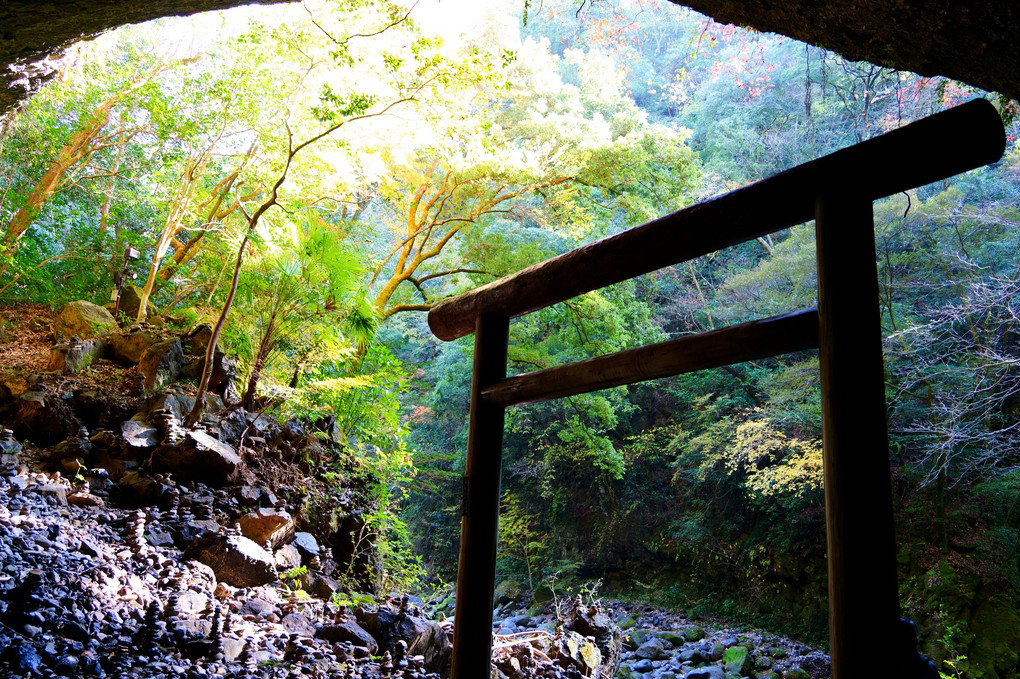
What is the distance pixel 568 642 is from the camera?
463cm

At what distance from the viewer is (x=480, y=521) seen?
2.32 meters

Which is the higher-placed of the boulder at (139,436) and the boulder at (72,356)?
the boulder at (72,356)

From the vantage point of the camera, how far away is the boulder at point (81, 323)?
5223 mm

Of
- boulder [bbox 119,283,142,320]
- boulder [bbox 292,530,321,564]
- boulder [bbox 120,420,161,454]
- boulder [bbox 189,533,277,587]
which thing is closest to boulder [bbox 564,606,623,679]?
boulder [bbox 292,530,321,564]

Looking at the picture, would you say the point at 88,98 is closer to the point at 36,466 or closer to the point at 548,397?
the point at 36,466

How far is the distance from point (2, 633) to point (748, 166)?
12217 mm

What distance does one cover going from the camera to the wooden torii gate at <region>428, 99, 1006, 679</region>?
1.20m

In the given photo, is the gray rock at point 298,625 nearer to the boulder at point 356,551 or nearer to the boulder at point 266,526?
the boulder at point 266,526

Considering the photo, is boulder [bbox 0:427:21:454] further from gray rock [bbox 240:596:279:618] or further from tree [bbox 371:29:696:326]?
tree [bbox 371:29:696:326]

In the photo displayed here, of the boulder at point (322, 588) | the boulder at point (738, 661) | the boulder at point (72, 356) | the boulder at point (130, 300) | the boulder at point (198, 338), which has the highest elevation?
the boulder at point (130, 300)

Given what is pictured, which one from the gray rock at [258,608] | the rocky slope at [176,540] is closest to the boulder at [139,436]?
the rocky slope at [176,540]

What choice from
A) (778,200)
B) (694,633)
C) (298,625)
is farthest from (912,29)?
(694,633)

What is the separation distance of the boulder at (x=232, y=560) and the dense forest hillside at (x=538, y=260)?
1.26 metres

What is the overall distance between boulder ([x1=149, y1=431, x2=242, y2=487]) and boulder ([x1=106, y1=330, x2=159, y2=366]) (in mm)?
1416
